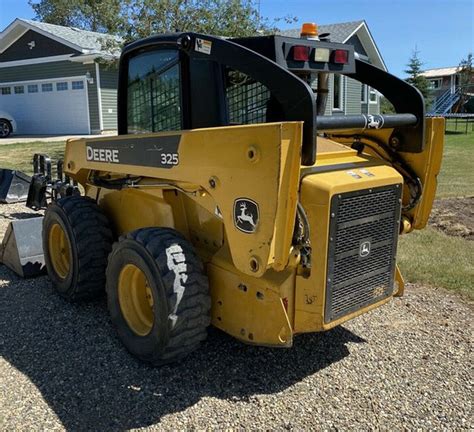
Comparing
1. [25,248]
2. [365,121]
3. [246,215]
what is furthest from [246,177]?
[25,248]

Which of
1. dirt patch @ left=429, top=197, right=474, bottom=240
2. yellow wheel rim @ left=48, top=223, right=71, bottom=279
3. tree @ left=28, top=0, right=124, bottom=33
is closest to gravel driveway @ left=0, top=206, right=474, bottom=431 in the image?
yellow wheel rim @ left=48, top=223, right=71, bottom=279

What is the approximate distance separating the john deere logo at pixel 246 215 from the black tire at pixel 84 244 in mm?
1901

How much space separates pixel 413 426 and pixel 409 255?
343 centimetres

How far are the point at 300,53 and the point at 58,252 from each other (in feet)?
9.60

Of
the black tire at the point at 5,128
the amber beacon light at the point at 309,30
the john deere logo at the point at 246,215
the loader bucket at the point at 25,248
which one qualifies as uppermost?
the amber beacon light at the point at 309,30

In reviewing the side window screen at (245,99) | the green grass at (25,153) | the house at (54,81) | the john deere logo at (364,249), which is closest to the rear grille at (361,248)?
the john deere logo at (364,249)

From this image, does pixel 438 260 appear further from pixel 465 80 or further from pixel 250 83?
pixel 465 80

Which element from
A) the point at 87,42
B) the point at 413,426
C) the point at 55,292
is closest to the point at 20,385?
the point at 55,292

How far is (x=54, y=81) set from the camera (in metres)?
23.6

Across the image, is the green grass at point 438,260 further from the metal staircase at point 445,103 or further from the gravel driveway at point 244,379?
the metal staircase at point 445,103

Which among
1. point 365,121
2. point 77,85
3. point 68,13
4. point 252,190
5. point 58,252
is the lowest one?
point 58,252

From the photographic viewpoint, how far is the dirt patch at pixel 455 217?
7.31 meters

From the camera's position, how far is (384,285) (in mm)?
3625

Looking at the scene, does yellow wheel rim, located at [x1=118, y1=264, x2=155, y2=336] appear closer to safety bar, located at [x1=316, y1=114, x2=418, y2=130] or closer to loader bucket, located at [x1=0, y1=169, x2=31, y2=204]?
safety bar, located at [x1=316, y1=114, x2=418, y2=130]
